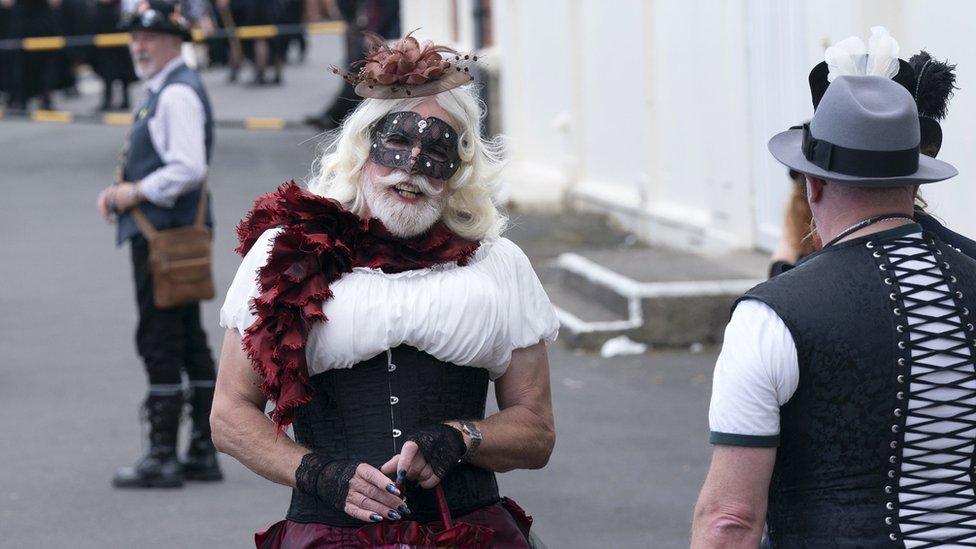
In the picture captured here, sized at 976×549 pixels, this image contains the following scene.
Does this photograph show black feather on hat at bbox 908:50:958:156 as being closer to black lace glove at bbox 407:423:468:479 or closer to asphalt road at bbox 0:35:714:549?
black lace glove at bbox 407:423:468:479

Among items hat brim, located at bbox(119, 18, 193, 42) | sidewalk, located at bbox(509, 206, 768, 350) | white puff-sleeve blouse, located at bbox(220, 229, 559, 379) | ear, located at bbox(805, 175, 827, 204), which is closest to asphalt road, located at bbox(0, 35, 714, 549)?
sidewalk, located at bbox(509, 206, 768, 350)

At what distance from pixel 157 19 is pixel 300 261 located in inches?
148

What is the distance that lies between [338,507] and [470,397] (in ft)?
1.49

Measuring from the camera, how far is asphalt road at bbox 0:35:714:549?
6.56 meters

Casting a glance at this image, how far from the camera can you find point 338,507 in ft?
11.4

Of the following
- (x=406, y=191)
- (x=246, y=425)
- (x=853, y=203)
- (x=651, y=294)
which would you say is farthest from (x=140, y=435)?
(x=853, y=203)

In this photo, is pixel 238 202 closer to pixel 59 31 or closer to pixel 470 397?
pixel 59 31

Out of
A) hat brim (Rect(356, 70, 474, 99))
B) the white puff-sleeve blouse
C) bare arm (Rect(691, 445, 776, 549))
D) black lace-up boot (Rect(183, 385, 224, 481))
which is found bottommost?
black lace-up boot (Rect(183, 385, 224, 481))

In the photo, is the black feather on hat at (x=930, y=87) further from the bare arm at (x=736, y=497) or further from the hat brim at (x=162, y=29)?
the hat brim at (x=162, y=29)

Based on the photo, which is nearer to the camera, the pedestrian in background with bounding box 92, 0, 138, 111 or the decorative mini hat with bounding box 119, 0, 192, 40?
the decorative mini hat with bounding box 119, 0, 192, 40

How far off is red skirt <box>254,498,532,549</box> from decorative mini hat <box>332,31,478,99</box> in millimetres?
1046

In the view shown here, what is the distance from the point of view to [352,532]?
3.54 metres

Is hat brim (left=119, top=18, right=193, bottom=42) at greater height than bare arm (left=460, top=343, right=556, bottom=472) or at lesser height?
greater

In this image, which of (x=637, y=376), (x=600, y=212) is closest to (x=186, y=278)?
(x=637, y=376)
